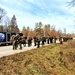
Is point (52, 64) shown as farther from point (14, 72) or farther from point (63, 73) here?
point (14, 72)

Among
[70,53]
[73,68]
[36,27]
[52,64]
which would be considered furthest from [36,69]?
[36,27]

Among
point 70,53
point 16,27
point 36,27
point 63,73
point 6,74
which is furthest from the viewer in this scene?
point 36,27

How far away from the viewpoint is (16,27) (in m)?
136

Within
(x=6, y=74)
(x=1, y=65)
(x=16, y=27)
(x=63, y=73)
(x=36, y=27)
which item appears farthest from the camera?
(x=36, y=27)

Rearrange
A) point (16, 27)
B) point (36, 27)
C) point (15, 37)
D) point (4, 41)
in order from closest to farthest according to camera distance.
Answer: point (15, 37)
point (4, 41)
point (16, 27)
point (36, 27)

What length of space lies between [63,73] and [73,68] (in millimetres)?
2152

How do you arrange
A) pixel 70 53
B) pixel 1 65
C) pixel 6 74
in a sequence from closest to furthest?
pixel 6 74 → pixel 1 65 → pixel 70 53

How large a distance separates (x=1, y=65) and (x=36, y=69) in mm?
2060

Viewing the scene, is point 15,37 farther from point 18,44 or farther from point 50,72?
point 50,72

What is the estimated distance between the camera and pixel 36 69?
1382 centimetres

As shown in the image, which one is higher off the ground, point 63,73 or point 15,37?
point 15,37

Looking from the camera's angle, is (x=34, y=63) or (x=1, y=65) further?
(x=34, y=63)

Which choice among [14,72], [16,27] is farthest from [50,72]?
[16,27]

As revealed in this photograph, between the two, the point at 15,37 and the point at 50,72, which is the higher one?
the point at 15,37
